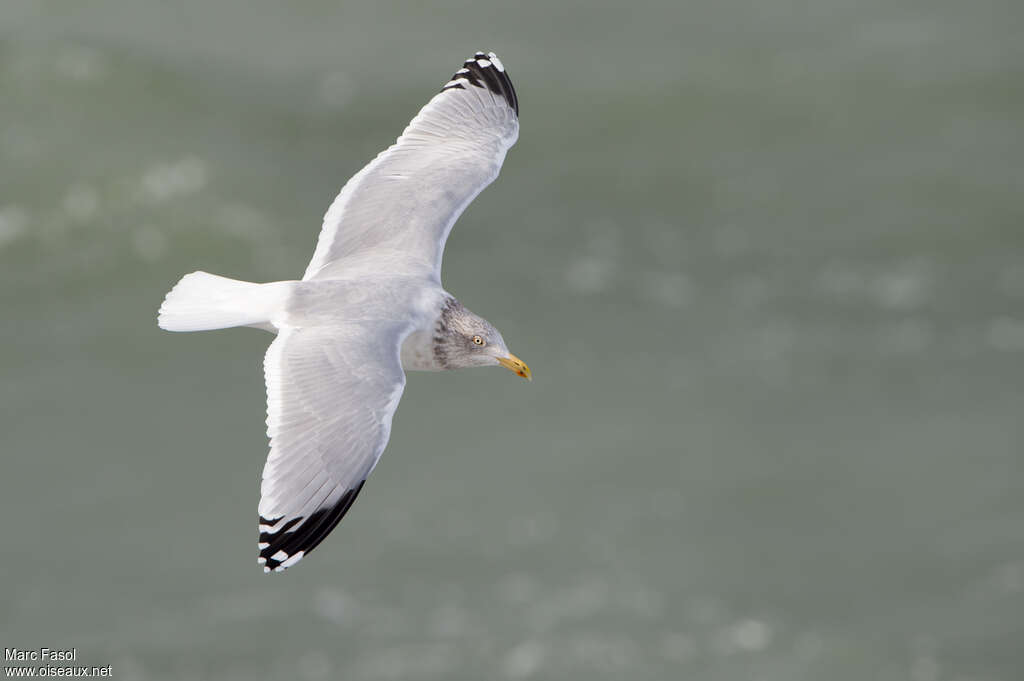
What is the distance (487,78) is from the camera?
454 inches

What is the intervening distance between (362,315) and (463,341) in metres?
0.68

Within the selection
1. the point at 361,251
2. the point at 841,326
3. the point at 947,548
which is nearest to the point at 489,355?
the point at 361,251

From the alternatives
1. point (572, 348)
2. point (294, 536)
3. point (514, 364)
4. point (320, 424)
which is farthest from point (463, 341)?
point (572, 348)

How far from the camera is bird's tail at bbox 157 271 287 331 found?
8914mm

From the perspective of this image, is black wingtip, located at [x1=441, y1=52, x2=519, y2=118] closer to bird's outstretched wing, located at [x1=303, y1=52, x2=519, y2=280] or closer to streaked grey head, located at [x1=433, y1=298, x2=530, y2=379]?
bird's outstretched wing, located at [x1=303, y1=52, x2=519, y2=280]

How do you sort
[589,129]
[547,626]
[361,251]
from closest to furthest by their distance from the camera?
[361,251] → [547,626] → [589,129]

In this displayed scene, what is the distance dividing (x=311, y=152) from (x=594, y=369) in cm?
562

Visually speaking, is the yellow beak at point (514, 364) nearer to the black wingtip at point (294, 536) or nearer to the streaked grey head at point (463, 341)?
the streaked grey head at point (463, 341)

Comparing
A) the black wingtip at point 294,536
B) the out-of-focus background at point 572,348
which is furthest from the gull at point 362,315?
the out-of-focus background at point 572,348

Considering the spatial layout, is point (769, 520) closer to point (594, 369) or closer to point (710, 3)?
point (594, 369)

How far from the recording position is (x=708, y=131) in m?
25.4

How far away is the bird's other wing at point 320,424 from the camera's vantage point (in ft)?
26.3

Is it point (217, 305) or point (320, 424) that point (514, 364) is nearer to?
point (320, 424)

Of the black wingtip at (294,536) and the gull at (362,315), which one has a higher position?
the gull at (362,315)
